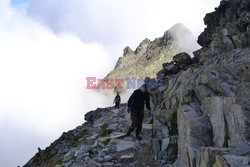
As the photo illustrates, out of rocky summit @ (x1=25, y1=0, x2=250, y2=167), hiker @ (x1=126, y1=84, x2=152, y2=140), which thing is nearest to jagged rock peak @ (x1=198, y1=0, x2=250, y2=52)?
rocky summit @ (x1=25, y1=0, x2=250, y2=167)

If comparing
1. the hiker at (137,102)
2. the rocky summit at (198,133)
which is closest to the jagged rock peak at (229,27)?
the rocky summit at (198,133)

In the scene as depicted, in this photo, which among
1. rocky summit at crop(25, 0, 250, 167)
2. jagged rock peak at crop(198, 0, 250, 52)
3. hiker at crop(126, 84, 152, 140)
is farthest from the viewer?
jagged rock peak at crop(198, 0, 250, 52)

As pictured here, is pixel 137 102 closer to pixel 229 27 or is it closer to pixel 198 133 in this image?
pixel 198 133

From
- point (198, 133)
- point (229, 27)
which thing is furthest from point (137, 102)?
point (229, 27)

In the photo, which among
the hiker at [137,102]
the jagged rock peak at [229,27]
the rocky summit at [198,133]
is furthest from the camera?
the jagged rock peak at [229,27]

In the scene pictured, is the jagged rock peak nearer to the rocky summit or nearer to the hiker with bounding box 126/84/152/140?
the rocky summit

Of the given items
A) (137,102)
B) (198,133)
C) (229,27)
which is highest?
(229,27)

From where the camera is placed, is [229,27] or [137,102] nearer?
[137,102]

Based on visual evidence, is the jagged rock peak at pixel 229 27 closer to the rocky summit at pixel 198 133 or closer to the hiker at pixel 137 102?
the rocky summit at pixel 198 133

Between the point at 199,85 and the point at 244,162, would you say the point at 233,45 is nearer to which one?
the point at 199,85

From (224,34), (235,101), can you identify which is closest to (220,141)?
(235,101)

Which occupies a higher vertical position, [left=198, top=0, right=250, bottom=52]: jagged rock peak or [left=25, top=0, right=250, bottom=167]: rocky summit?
[left=198, top=0, right=250, bottom=52]: jagged rock peak

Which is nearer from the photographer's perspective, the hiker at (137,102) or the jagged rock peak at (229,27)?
the hiker at (137,102)

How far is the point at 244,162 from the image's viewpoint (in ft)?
22.7
